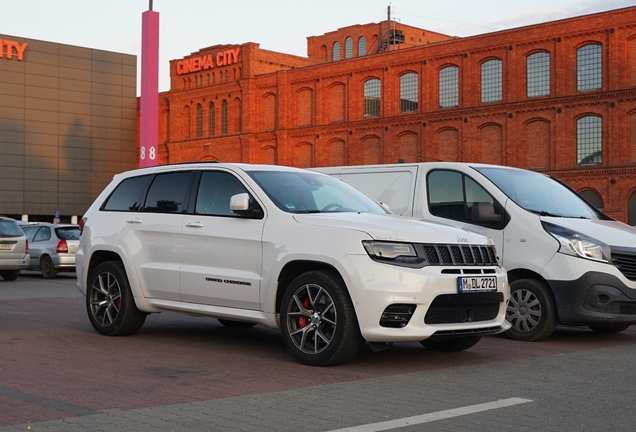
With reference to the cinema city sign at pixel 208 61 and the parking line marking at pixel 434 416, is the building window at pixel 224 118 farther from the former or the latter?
the parking line marking at pixel 434 416

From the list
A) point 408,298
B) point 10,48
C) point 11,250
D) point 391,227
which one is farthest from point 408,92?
point 408,298

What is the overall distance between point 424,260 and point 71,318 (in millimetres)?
6222

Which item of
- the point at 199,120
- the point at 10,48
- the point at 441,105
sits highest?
the point at 10,48

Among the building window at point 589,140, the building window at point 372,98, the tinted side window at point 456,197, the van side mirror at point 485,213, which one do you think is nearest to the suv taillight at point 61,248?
the tinted side window at point 456,197

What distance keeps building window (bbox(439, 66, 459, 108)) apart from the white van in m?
47.6

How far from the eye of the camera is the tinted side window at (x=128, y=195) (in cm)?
995

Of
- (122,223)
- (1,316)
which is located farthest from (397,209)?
(1,316)

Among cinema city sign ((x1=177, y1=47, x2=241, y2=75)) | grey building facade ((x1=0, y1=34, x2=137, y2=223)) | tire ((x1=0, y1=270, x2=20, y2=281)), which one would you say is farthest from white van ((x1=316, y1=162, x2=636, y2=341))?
grey building facade ((x1=0, y1=34, x2=137, y2=223))

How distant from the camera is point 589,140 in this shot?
2058 inches

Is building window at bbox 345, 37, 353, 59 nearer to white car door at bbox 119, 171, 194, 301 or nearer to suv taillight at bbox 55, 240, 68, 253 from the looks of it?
suv taillight at bbox 55, 240, 68, 253

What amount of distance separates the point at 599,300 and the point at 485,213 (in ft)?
5.19

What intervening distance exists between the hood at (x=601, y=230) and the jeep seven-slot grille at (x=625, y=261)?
0.32ft

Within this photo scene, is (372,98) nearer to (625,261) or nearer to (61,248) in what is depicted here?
(61,248)

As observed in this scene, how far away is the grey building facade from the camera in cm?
7806
